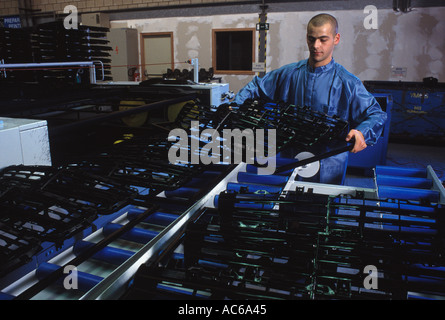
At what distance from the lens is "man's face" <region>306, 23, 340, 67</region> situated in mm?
2578

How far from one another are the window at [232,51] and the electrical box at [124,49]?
7.01 feet

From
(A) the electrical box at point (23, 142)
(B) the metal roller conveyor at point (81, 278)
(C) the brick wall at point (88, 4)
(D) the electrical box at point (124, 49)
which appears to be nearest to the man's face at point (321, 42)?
(A) the electrical box at point (23, 142)

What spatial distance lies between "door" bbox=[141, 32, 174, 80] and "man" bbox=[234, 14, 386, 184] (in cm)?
668

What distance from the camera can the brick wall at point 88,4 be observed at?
893 centimetres

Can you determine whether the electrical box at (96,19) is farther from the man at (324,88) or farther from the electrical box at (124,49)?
the man at (324,88)

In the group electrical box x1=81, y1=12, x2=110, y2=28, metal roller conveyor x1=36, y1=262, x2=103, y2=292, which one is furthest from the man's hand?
electrical box x1=81, y1=12, x2=110, y2=28

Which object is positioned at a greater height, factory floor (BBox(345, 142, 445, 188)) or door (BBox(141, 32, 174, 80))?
door (BBox(141, 32, 174, 80))

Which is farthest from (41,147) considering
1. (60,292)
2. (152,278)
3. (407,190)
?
(407,190)
